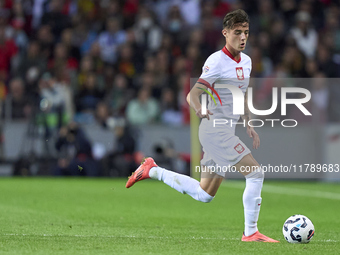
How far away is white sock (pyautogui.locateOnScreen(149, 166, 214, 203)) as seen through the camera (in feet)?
22.4

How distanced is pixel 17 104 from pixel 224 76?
9.99 metres

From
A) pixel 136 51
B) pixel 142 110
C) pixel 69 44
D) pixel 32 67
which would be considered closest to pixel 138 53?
pixel 136 51

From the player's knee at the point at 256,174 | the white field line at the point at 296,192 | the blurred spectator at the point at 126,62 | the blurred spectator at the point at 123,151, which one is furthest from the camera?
the blurred spectator at the point at 126,62

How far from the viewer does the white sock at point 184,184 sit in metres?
6.82

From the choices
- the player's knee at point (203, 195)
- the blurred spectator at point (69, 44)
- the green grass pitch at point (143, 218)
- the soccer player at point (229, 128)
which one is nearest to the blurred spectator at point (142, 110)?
the green grass pitch at point (143, 218)

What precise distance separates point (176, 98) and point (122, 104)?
1.22 meters

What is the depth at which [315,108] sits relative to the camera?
15.7 metres

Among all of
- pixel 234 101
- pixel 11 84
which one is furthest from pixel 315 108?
pixel 234 101

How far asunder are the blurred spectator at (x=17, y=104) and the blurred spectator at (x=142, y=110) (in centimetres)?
221

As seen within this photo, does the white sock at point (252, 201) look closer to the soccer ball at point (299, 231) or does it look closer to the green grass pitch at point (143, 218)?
the green grass pitch at point (143, 218)

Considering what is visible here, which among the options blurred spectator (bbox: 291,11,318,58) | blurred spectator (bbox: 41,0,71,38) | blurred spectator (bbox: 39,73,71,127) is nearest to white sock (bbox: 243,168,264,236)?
blurred spectator (bbox: 39,73,71,127)

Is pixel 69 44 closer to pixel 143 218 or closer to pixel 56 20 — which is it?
pixel 56 20

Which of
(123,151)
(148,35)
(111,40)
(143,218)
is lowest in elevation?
(123,151)

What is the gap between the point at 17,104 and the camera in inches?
618
